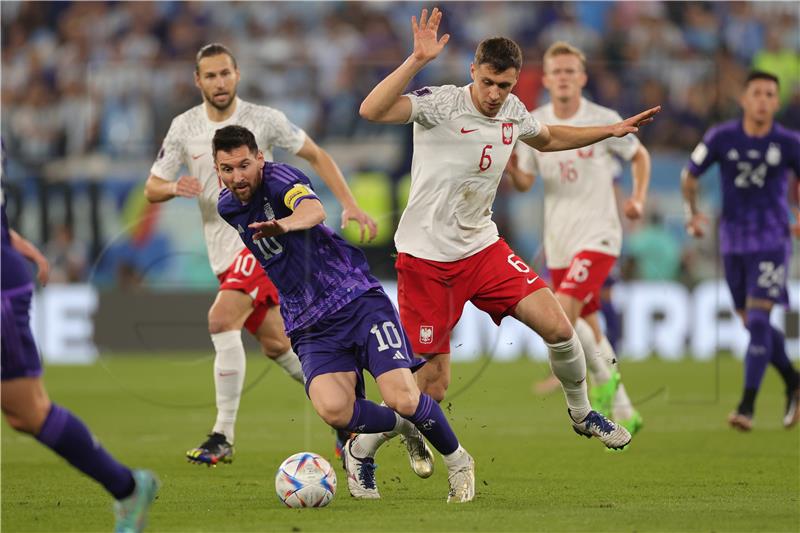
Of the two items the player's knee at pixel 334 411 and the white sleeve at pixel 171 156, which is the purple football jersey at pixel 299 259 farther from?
the white sleeve at pixel 171 156

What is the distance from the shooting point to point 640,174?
10.3 meters

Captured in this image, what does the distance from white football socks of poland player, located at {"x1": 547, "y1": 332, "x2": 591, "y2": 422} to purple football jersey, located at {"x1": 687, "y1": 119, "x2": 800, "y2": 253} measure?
360cm

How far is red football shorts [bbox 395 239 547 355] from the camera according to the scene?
7.54 m

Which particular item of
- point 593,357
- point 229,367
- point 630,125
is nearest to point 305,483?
point 229,367

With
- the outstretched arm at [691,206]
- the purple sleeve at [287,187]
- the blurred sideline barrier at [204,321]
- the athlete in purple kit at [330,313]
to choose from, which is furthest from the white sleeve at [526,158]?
the blurred sideline barrier at [204,321]

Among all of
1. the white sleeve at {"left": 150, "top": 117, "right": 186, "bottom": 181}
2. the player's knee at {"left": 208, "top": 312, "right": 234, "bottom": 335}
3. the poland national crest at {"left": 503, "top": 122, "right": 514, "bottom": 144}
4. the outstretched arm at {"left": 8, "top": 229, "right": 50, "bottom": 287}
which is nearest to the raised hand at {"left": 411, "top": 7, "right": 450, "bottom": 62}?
the poland national crest at {"left": 503, "top": 122, "right": 514, "bottom": 144}

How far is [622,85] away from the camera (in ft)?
57.1

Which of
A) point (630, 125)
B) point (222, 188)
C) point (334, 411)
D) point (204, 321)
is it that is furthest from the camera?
point (204, 321)

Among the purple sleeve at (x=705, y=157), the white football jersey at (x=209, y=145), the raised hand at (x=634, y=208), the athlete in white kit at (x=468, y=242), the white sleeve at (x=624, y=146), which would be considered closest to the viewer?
the athlete in white kit at (x=468, y=242)

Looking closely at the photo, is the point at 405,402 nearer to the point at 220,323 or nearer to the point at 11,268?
the point at 11,268

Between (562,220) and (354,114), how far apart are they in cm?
815

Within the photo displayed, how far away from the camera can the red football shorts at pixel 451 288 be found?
7.54m

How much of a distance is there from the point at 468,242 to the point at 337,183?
121cm

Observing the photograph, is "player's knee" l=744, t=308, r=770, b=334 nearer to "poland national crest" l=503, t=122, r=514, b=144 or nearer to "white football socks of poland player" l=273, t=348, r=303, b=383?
"white football socks of poland player" l=273, t=348, r=303, b=383
